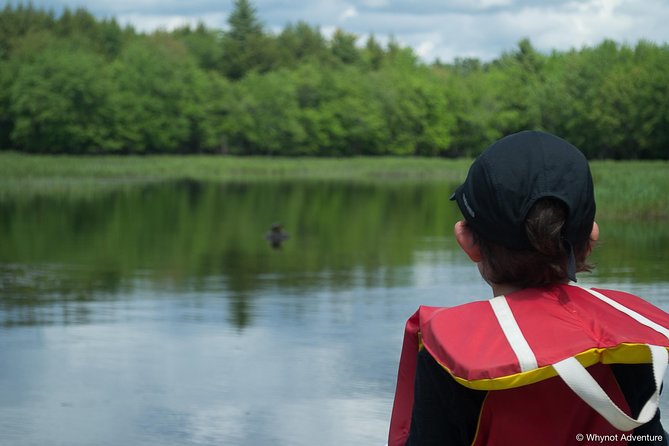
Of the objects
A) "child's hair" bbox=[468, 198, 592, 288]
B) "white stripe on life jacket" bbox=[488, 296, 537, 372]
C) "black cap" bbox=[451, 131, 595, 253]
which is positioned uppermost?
"black cap" bbox=[451, 131, 595, 253]

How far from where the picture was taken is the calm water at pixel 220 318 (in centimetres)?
687

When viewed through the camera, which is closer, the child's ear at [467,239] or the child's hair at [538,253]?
the child's hair at [538,253]

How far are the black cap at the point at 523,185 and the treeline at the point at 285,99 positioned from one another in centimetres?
6998

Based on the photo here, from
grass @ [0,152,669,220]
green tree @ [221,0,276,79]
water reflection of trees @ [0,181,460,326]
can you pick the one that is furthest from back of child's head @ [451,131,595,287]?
green tree @ [221,0,276,79]

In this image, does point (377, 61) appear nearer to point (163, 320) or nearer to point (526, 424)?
point (163, 320)

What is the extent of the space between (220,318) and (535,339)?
31.4 ft

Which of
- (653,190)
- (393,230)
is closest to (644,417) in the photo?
(393,230)

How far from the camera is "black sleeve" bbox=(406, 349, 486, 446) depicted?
1523 mm

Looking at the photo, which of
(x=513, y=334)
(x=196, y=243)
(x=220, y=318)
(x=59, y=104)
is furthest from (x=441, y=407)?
(x=59, y=104)

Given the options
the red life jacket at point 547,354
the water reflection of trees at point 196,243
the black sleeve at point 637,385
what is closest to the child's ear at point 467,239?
the red life jacket at point 547,354

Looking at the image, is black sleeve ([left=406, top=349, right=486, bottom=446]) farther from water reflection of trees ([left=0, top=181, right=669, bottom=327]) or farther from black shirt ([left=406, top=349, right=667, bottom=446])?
water reflection of trees ([left=0, top=181, right=669, bottom=327])

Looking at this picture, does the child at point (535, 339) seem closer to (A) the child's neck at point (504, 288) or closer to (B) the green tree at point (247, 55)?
(A) the child's neck at point (504, 288)

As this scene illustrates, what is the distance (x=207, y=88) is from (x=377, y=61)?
121 feet

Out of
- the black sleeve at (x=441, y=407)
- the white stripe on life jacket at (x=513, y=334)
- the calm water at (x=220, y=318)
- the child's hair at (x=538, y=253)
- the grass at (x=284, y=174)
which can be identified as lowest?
the grass at (x=284, y=174)
